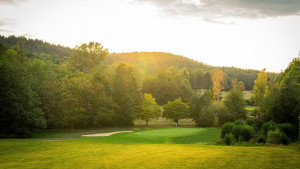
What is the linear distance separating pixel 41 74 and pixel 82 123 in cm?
1370

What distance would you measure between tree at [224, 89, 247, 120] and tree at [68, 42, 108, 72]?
51241 millimetres

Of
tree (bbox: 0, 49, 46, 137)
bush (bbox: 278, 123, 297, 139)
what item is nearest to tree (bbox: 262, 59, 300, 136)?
bush (bbox: 278, 123, 297, 139)

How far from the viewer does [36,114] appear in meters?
39.4

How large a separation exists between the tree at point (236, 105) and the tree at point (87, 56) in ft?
168

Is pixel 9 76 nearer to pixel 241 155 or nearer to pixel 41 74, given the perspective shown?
pixel 41 74

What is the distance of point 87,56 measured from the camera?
91.3m

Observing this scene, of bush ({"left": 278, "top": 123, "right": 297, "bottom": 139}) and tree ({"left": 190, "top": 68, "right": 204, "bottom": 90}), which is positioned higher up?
tree ({"left": 190, "top": 68, "right": 204, "bottom": 90})

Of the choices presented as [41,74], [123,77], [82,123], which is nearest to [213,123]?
[123,77]

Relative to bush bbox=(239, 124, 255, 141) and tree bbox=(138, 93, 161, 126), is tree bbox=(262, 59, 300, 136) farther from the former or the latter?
tree bbox=(138, 93, 161, 126)

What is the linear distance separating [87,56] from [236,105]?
56372 mm

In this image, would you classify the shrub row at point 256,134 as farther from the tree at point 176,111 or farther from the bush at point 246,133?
the tree at point 176,111

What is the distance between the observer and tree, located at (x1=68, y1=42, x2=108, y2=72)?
89.6m

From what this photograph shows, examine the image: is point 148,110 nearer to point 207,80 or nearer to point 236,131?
point 236,131

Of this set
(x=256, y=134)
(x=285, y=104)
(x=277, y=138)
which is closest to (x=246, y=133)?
(x=256, y=134)
